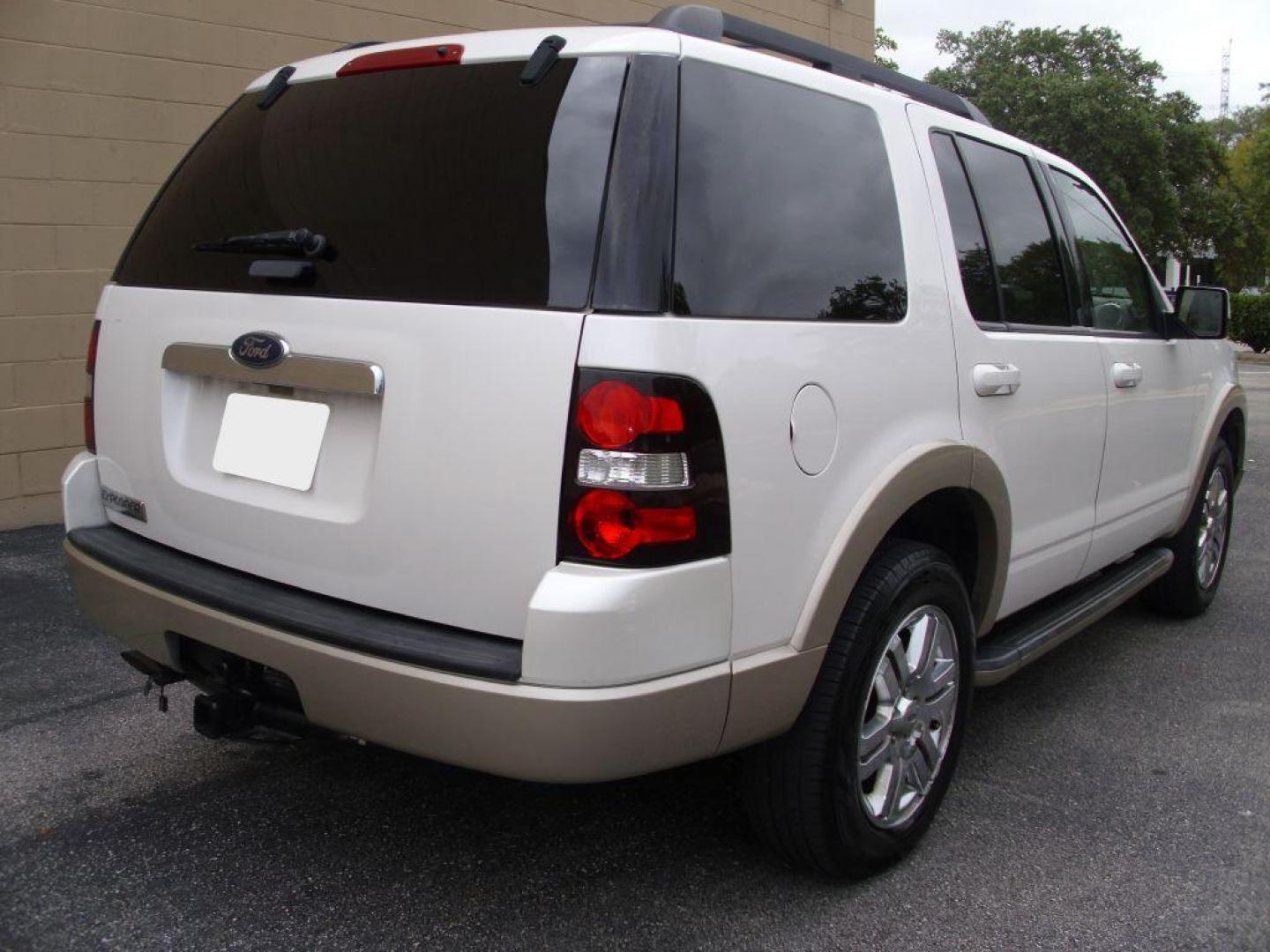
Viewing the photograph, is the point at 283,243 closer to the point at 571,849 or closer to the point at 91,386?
the point at 91,386

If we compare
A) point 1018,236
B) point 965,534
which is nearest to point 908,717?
point 965,534

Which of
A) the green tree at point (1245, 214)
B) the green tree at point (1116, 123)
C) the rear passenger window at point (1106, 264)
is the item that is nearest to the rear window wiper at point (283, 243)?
the rear passenger window at point (1106, 264)

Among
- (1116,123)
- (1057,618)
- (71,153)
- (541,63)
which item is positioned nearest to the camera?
(541,63)

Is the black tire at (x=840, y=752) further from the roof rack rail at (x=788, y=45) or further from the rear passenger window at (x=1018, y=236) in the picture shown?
the roof rack rail at (x=788, y=45)

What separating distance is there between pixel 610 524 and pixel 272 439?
80 centimetres

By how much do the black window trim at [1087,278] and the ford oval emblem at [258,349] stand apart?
2.52 meters

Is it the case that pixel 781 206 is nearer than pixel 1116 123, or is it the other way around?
pixel 781 206

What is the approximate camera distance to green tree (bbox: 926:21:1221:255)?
37.1 metres

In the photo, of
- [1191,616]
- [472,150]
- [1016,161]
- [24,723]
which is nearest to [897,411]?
[472,150]

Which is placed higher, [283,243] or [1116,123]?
[1116,123]

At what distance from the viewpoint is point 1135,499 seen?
4059 millimetres

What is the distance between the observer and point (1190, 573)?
484cm

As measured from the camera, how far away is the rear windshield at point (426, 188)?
2133mm

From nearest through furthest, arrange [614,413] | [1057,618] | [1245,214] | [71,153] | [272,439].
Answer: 1. [614,413]
2. [272,439]
3. [1057,618]
4. [71,153]
5. [1245,214]
